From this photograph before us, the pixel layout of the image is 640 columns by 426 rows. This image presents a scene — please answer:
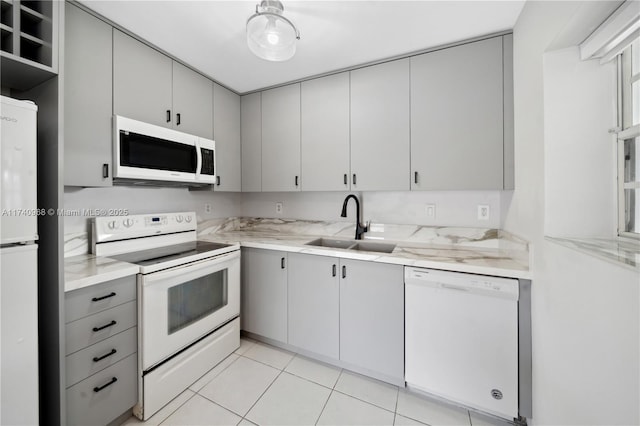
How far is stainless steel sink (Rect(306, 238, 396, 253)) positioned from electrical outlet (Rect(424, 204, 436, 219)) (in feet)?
1.29

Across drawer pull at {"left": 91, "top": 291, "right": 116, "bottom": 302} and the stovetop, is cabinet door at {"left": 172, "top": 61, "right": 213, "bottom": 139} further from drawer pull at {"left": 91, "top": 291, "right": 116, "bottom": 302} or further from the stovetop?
drawer pull at {"left": 91, "top": 291, "right": 116, "bottom": 302}

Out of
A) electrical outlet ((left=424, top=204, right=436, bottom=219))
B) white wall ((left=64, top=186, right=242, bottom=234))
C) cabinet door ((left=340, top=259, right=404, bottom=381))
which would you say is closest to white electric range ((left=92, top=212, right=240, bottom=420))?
white wall ((left=64, top=186, right=242, bottom=234))

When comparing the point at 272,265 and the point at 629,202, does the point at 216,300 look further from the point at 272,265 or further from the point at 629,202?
the point at 629,202

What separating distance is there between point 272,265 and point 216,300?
482 mm

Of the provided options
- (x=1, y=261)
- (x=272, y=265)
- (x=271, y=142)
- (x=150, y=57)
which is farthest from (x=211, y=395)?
(x=150, y=57)

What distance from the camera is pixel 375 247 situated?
6.93 ft

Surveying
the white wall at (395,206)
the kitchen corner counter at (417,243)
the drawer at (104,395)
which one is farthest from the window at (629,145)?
the drawer at (104,395)

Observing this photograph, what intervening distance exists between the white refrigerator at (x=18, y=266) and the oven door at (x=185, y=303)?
42cm

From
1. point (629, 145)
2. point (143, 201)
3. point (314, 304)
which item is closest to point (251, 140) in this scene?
point (143, 201)

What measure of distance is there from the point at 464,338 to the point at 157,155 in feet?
7.40

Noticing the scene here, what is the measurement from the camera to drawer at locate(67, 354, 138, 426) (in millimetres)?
1142

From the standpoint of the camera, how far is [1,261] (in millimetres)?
910

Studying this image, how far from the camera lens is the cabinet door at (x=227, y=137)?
7.21 ft

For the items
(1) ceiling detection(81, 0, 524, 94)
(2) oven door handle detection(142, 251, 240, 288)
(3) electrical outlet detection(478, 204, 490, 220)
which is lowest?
(2) oven door handle detection(142, 251, 240, 288)
